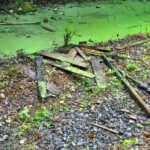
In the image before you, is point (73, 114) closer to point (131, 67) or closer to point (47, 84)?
point (47, 84)

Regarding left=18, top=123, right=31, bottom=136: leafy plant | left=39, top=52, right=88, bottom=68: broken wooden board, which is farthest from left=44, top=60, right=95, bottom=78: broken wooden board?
left=18, top=123, right=31, bottom=136: leafy plant

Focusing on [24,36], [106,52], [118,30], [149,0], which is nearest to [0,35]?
[24,36]

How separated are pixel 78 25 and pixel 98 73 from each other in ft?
7.81

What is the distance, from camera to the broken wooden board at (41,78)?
10.2 feet

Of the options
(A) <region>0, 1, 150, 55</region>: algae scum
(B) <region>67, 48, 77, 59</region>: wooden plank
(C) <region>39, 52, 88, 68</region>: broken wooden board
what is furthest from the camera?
(A) <region>0, 1, 150, 55</region>: algae scum

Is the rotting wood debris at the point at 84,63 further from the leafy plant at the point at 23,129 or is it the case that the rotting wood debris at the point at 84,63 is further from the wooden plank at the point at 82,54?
the leafy plant at the point at 23,129

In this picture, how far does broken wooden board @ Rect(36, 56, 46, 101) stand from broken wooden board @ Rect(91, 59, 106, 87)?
0.82m

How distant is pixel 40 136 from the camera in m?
2.52

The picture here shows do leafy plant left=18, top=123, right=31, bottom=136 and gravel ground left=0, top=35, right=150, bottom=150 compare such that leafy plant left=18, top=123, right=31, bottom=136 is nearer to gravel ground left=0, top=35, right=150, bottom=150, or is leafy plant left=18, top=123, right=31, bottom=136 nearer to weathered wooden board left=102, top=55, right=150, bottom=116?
gravel ground left=0, top=35, right=150, bottom=150

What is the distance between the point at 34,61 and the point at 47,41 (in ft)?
3.21

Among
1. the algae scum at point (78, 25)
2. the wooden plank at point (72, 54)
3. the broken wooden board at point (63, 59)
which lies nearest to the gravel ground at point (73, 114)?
the broken wooden board at point (63, 59)

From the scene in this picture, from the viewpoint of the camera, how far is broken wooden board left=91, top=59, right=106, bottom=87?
137 inches

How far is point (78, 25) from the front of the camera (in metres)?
5.77

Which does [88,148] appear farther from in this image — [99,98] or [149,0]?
[149,0]
